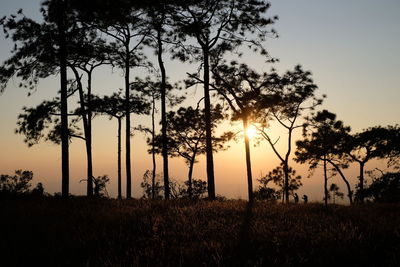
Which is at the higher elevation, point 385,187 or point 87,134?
point 87,134

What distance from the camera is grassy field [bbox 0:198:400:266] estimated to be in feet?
17.7

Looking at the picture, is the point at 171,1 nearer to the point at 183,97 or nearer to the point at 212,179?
the point at 212,179

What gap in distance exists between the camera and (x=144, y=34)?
22531mm

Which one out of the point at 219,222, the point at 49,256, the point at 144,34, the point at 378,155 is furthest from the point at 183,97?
the point at 49,256

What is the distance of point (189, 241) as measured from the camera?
259 inches

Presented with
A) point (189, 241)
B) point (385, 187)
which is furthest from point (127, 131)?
point (385, 187)

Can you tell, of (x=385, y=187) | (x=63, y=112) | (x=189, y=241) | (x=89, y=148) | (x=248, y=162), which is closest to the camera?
(x=189, y=241)

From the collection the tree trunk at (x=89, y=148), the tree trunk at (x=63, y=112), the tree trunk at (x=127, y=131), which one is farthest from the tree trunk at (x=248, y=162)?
the tree trunk at (x=89, y=148)

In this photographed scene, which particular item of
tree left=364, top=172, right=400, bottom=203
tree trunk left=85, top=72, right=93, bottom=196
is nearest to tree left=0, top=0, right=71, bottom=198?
tree trunk left=85, top=72, right=93, bottom=196

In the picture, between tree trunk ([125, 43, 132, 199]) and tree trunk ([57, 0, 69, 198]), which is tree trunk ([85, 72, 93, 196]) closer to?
tree trunk ([125, 43, 132, 199])

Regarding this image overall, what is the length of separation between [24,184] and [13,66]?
49.6 m

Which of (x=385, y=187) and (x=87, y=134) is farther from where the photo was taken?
(x=385, y=187)

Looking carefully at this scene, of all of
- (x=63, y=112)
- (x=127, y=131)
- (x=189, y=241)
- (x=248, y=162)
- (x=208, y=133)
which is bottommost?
(x=189, y=241)

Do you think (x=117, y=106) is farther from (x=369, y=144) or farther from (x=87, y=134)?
(x=369, y=144)
